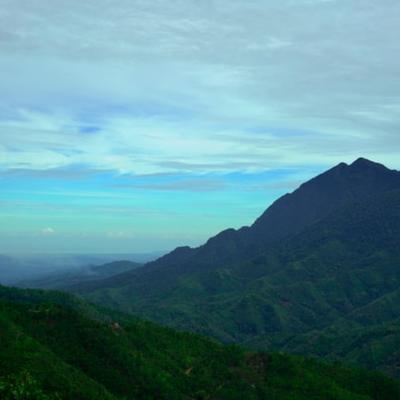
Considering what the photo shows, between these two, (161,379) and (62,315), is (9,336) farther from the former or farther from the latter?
(161,379)

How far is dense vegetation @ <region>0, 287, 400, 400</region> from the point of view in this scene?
336ft

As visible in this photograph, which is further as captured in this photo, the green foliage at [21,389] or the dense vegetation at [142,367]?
the dense vegetation at [142,367]

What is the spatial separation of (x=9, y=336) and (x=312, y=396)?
75819 millimetres

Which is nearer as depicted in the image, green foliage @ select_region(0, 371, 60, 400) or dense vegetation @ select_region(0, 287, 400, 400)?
green foliage @ select_region(0, 371, 60, 400)

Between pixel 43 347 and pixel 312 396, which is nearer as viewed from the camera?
pixel 43 347

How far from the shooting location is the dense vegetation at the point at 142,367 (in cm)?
10238

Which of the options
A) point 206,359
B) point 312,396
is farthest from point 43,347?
point 312,396

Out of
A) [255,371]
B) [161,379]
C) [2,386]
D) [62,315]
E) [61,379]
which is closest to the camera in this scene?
[2,386]

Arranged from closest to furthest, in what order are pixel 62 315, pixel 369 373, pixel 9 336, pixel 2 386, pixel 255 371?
pixel 2 386 < pixel 9 336 < pixel 62 315 < pixel 255 371 < pixel 369 373

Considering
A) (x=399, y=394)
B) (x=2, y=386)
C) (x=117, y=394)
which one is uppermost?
(x=2, y=386)

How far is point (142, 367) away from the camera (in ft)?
420

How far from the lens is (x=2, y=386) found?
8162 centimetres

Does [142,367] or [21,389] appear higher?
[21,389]

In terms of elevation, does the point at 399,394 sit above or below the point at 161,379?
below
